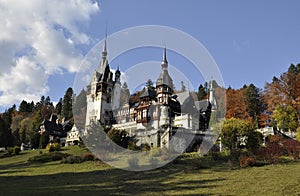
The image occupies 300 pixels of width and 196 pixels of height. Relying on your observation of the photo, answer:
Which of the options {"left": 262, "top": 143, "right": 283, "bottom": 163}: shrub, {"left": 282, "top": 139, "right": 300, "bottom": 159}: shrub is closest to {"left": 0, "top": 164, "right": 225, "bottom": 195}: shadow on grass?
{"left": 262, "top": 143, "right": 283, "bottom": 163}: shrub

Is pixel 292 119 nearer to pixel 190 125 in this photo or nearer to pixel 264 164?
pixel 190 125

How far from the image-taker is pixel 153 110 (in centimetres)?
5797

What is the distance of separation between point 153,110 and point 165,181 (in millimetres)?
34600

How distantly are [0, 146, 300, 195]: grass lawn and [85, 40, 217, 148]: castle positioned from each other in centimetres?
1512

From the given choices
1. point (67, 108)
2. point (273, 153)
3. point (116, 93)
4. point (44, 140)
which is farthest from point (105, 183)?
point (67, 108)

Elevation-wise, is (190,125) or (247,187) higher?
(190,125)

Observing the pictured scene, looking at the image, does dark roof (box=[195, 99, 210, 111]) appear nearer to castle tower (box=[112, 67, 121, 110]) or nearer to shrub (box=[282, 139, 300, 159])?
castle tower (box=[112, 67, 121, 110])

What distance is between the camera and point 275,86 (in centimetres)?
5712

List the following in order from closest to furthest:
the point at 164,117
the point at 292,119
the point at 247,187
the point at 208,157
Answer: the point at 247,187 < the point at 208,157 < the point at 292,119 < the point at 164,117

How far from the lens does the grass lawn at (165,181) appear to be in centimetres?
2041

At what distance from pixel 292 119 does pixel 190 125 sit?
14.8 metres

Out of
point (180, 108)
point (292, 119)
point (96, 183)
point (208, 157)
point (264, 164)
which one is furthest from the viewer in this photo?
point (180, 108)

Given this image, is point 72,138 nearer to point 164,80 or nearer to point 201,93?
point 164,80

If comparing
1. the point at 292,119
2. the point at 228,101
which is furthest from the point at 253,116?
the point at 292,119
